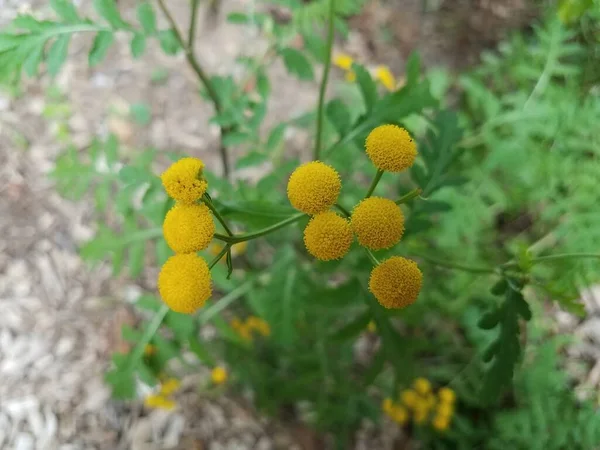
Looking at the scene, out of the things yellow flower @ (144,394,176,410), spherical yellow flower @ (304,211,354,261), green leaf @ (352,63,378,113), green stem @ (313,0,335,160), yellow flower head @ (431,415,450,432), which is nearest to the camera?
spherical yellow flower @ (304,211,354,261)

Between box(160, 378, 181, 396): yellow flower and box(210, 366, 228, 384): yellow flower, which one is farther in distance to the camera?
box(210, 366, 228, 384): yellow flower

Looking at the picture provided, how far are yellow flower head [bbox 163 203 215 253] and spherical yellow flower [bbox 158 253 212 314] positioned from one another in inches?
0.9

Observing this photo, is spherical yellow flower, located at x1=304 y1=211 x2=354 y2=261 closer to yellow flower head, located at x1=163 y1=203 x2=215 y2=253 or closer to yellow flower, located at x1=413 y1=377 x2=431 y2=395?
yellow flower head, located at x1=163 y1=203 x2=215 y2=253

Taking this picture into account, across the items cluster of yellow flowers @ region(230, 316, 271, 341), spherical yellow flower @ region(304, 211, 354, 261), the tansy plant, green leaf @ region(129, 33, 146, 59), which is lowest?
cluster of yellow flowers @ region(230, 316, 271, 341)

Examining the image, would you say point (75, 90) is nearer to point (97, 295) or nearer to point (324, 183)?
point (97, 295)

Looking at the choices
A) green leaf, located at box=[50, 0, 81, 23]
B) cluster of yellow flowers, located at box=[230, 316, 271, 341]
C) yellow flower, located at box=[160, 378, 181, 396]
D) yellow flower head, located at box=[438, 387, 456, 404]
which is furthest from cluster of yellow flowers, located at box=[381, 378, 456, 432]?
green leaf, located at box=[50, 0, 81, 23]

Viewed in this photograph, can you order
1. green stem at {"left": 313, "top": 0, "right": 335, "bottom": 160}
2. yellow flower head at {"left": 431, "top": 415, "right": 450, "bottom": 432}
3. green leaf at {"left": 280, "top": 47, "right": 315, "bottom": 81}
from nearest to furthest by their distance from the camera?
green stem at {"left": 313, "top": 0, "right": 335, "bottom": 160} < green leaf at {"left": 280, "top": 47, "right": 315, "bottom": 81} < yellow flower head at {"left": 431, "top": 415, "right": 450, "bottom": 432}

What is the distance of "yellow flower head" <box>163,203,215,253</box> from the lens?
90 cm

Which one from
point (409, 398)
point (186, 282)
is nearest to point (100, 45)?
point (186, 282)

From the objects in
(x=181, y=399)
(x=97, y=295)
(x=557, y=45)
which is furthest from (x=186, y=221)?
(x=557, y=45)

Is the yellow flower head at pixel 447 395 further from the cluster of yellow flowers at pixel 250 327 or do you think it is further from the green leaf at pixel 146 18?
the green leaf at pixel 146 18

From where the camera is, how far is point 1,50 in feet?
4.11

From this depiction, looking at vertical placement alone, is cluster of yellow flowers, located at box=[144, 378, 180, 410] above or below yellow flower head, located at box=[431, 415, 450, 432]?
above

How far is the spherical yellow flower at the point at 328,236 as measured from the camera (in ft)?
2.93
